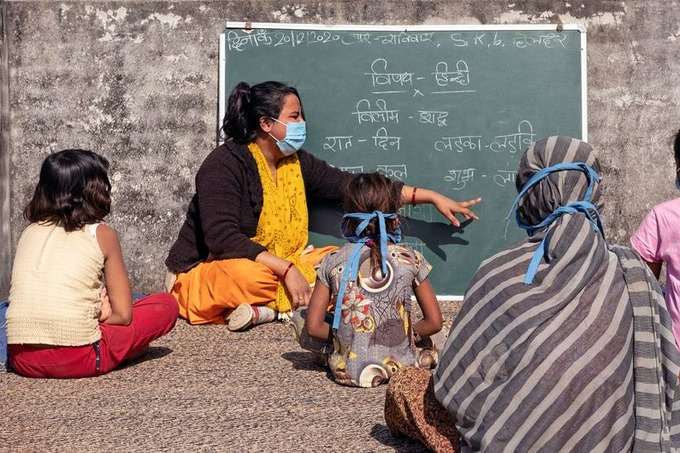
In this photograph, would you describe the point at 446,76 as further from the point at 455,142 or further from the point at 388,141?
the point at 388,141

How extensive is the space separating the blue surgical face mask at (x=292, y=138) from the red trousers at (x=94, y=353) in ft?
5.63

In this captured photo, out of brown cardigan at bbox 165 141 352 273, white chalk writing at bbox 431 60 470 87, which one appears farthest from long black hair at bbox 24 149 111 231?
white chalk writing at bbox 431 60 470 87

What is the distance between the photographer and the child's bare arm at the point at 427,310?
511 centimetres

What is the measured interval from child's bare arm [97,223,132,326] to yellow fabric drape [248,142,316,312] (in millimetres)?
1726

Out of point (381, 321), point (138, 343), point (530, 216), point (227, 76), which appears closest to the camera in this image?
point (530, 216)

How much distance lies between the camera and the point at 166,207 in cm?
752

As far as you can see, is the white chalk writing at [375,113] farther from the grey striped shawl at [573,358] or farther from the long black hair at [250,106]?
the grey striped shawl at [573,358]

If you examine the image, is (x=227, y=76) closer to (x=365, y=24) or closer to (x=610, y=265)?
(x=365, y=24)

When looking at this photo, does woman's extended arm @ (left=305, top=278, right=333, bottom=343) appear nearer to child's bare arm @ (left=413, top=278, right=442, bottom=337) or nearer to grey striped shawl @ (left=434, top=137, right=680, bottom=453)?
child's bare arm @ (left=413, top=278, right=442, bottom=337)

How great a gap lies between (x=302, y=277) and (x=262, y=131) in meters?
1.00

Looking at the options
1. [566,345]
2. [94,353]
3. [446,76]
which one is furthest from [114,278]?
[446,76]

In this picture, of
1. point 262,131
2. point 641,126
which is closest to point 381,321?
point 262,131

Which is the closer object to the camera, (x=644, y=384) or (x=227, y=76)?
(x=644, y=384)

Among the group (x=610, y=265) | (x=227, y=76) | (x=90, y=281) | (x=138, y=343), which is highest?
(x=227, y=76)
